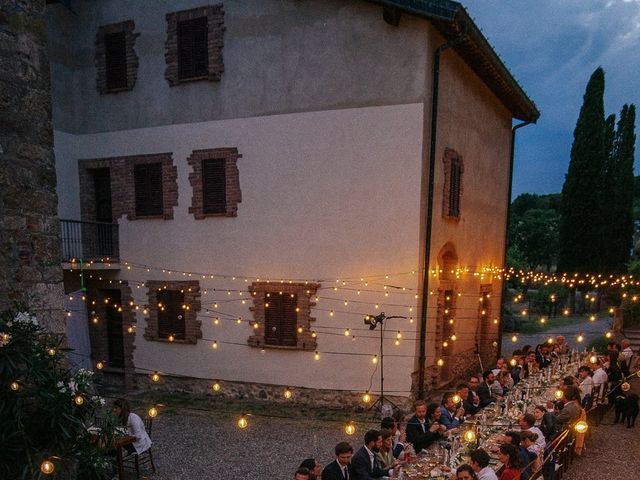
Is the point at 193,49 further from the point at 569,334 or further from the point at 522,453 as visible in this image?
the point at 569,334

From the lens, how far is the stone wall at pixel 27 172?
4.04 meters

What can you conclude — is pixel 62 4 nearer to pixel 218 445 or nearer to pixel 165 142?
pixel 165 142

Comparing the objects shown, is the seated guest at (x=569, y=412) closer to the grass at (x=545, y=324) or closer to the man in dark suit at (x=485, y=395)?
the man in dark suit at (x=485, y=395)

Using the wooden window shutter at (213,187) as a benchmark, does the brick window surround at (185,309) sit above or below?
below

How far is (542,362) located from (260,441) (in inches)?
312

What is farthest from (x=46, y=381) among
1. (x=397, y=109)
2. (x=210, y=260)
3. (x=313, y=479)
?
(x=397, y=109)

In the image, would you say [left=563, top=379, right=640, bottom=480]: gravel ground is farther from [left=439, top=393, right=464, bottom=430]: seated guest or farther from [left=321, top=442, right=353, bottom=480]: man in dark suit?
[left=321, top=442, right=353, bottom=480]: man in dark suit

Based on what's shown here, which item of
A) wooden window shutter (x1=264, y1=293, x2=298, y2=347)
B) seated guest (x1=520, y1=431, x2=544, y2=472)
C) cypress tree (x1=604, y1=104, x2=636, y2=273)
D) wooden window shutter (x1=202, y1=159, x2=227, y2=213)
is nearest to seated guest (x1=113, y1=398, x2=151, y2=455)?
wooden window shutter (x1=264, y1=293, x2=298, y2=347)

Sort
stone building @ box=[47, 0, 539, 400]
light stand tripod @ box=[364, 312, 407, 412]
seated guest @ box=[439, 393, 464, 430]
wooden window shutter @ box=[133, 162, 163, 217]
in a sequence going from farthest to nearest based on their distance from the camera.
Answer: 1. wooden window shutter @ box=[133, 162, 163, 217]
2. stone building @ box=[47, 0, 539, 400]
3. light stand tripod @ box=[364, 312, 407, 412]
4. seated guest @ box=[439, 393, 464, 430]

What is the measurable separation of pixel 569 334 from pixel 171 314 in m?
17.1

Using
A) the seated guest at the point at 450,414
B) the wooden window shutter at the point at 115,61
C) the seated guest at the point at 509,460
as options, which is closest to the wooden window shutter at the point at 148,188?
the wooden window shutter at the point at 115,61

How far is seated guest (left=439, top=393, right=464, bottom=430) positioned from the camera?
6957mm

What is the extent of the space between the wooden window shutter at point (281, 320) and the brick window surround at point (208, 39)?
19.5 feet

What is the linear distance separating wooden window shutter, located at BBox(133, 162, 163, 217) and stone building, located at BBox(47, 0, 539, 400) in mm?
56
